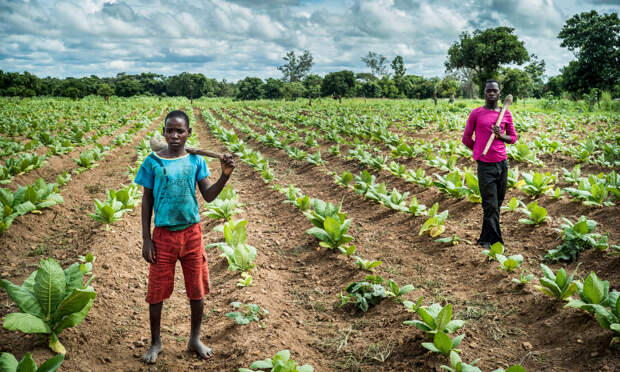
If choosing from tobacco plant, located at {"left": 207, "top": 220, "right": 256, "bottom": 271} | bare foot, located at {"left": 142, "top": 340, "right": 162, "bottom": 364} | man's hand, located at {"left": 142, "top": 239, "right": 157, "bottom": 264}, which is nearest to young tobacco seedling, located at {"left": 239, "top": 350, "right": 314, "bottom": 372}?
bare foot, located at {"left": 142, "top": 340, "right": 162, "bottom": 364}

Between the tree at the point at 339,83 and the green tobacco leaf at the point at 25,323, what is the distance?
176ft

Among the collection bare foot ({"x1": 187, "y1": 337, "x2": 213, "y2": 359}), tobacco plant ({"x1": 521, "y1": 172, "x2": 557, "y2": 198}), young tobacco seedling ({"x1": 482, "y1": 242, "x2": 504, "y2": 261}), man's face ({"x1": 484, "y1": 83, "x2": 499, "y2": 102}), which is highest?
man's face ({"x1": 484, "y1": 83, "x2": 499, "y2": 102})

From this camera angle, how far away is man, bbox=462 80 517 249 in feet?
15.3

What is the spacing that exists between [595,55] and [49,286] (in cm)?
4585

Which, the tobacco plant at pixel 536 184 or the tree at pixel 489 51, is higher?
the tree at pixel 489 51

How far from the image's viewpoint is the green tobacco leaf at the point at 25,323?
254 cm

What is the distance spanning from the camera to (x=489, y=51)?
44656 millimetres

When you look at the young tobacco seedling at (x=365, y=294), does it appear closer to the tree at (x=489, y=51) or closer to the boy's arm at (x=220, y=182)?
the boy's arm at (x=220, y=182)

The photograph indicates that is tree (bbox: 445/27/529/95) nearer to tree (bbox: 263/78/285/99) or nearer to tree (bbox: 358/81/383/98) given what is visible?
tree (bbox: 358/81/383/98)

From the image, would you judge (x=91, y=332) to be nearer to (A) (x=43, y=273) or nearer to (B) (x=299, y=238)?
(A) (x=43, y=273)

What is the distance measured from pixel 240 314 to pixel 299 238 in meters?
2.45

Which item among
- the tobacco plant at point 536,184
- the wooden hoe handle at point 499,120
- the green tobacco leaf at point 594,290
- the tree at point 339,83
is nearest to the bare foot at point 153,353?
the green tobacco leaf at point 594,290

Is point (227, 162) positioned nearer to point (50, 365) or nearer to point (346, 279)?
point (50, 365)

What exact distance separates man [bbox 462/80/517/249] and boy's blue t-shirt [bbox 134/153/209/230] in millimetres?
3467
